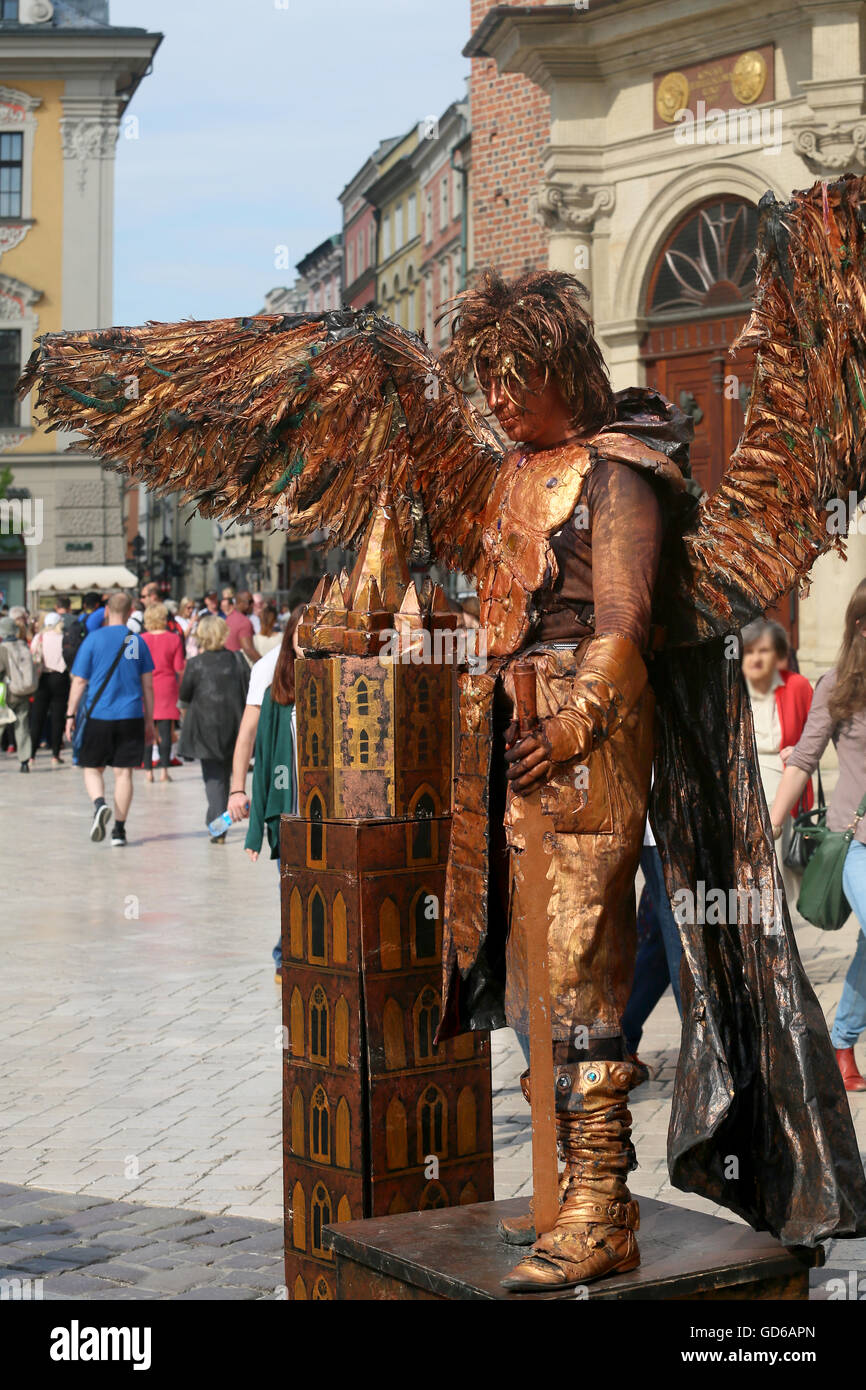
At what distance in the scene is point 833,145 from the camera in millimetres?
15375

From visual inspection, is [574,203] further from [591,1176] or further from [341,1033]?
A: [591,1176]

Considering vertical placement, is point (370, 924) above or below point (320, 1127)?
above

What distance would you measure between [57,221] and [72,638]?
66.0 feet

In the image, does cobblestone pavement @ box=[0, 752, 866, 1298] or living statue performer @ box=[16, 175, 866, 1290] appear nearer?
living statue performer @ box=[16, 175, 866, 1290]

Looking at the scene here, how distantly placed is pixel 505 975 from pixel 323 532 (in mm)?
1252

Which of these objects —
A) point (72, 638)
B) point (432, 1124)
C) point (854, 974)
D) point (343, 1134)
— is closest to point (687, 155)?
point (72, 638)

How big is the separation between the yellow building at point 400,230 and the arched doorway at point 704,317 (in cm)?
3646

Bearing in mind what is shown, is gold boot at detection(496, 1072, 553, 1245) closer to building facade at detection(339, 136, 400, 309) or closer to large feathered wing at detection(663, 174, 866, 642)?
large feathered wing at detection(663, 174, 866, 642)

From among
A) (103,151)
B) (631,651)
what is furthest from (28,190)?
(631,651)

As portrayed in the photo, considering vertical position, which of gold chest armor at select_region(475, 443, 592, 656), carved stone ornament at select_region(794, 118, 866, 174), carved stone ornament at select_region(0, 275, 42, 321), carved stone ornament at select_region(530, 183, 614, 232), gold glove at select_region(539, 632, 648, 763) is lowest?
gold glove at select_region(539, 632, 648, 763)

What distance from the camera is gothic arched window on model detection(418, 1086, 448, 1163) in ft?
13.6

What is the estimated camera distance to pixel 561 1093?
3.54 metres

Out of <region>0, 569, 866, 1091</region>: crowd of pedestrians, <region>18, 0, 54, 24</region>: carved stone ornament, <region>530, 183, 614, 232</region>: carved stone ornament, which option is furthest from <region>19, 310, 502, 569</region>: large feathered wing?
<region>18, 0, 54, 24</region>: carved stone ornament

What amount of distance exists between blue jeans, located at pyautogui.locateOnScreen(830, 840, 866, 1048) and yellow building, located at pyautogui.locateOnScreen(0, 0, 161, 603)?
3359 centimetres
